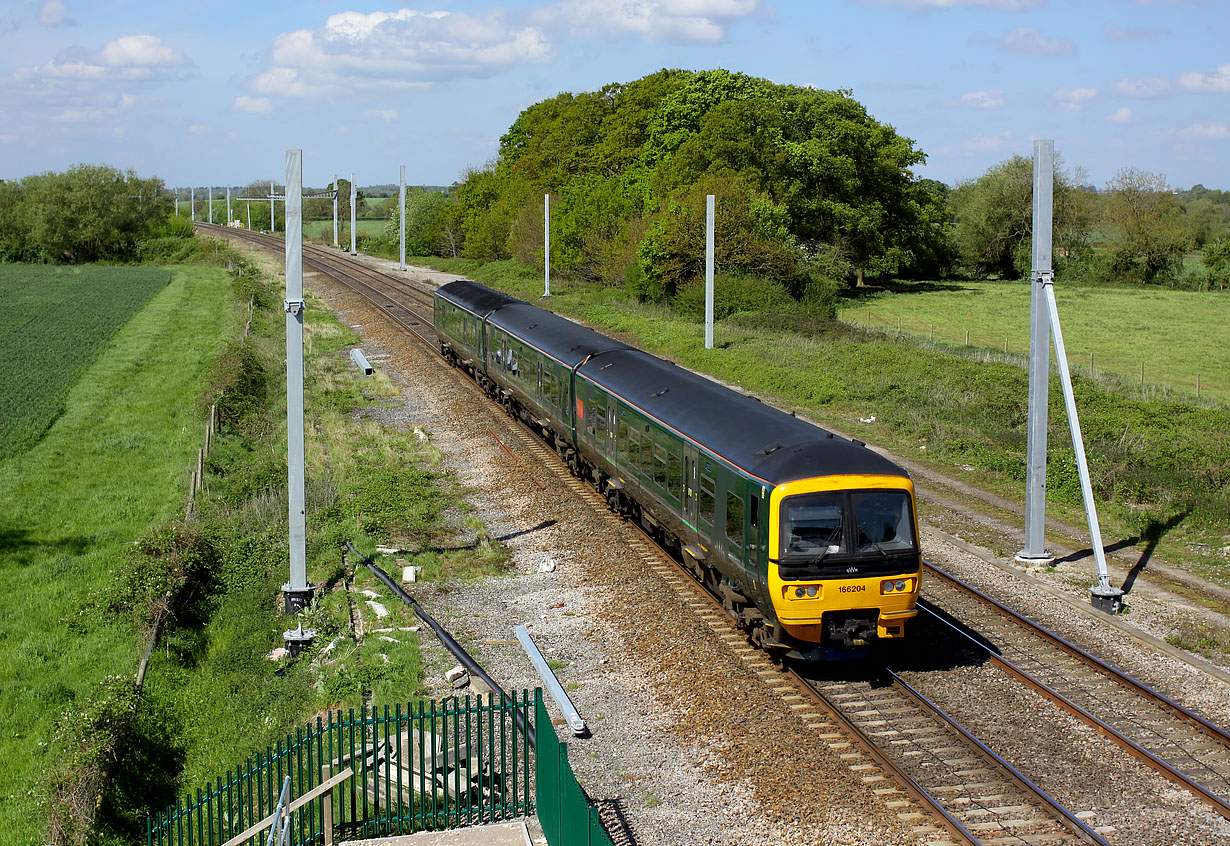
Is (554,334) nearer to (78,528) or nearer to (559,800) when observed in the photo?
(78,528)

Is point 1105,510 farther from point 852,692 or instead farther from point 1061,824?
point 1061,824

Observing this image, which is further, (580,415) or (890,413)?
(890,413)

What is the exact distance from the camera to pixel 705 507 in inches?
A: 595

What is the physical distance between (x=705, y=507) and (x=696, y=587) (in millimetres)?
2107

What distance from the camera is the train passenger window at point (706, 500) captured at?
48.8 ft

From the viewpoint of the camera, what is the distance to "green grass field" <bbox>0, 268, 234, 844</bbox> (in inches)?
560

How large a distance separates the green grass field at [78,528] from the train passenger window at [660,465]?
27.0 feet

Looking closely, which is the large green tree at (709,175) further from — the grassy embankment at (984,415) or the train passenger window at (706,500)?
the train passenger window at (706,500)

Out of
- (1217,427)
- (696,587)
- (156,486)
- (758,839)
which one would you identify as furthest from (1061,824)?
(156,486)

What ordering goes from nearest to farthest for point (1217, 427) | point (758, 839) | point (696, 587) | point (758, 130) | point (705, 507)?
point (758, 839) < point (705, 507) < point (696, 587) < point (1217, 427) < point (758, 130)

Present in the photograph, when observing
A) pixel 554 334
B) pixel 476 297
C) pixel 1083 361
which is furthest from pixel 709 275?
pixel 1083 361

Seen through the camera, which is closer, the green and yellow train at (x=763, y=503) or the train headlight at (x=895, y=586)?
the green and yellow train at (x=763, y=503)

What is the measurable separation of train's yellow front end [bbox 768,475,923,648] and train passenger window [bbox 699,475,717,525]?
212cm

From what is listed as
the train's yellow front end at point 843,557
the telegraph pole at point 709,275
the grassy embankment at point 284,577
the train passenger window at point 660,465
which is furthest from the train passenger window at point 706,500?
the telegraph pole at point 709,275
